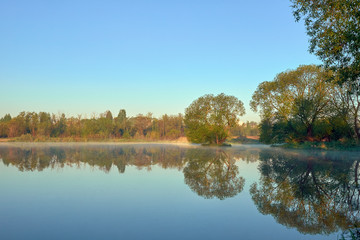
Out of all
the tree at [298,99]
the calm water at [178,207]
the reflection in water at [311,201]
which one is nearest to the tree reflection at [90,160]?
the calm water at [178,207]

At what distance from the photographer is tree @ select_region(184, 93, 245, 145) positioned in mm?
46688

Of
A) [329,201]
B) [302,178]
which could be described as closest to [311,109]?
[302,178]

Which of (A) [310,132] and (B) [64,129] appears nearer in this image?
(A) [310,132]

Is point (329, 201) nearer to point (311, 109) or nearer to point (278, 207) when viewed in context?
point (278, 207)

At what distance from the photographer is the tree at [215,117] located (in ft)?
153

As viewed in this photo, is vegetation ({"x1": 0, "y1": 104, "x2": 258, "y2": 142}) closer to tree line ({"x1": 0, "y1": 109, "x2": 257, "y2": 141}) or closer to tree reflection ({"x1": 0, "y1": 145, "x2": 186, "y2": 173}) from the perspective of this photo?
tree line ({"x1": 0, "y1": 109, "x2": 257, "y2": 141})

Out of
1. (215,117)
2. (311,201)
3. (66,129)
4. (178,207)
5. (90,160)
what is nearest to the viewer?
(178,207)

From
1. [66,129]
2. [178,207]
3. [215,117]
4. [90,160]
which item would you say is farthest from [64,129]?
[178,207]

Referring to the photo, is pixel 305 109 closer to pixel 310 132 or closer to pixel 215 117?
pixel 310 132

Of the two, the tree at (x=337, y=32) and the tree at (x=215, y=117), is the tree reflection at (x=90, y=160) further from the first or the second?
the tree at (x=215, y=117)

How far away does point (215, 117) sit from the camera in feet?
153

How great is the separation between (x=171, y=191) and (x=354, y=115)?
32114 millimetres

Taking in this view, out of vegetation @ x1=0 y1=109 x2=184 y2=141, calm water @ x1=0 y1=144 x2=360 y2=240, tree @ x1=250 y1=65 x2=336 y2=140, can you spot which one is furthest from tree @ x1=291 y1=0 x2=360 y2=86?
vegetation @ x1=0 y1=109 x2=184 y2=141

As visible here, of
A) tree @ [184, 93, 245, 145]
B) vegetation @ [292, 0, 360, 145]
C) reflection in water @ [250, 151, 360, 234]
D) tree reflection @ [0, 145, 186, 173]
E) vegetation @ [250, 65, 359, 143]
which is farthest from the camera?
tree @ [184, 93, 245, 145]
